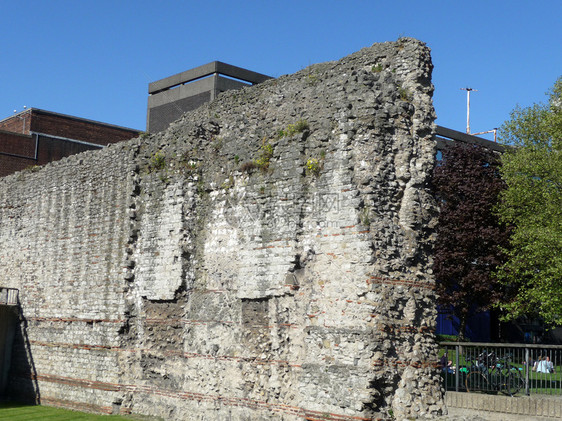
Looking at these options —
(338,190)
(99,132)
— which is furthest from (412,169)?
(99,132)

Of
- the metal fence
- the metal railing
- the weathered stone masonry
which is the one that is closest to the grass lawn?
the weathered stone masonry

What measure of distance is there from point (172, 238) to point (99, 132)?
59.9 feet

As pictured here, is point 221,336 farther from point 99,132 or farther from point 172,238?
point 99,132

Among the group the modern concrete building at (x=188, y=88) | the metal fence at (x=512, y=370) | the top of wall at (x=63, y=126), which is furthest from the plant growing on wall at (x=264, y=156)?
the top of wall at (x=63, y=126)

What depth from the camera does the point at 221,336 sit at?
12.3 m

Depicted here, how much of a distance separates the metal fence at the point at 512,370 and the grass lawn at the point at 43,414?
21.1 ft

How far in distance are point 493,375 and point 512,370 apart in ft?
1.11

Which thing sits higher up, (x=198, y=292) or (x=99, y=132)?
(x=99, y=132)

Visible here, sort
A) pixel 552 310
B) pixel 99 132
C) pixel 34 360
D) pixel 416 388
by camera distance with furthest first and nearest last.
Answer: pixel 99 132, pixel 552 310, pixel 34 360, pixel 416 388

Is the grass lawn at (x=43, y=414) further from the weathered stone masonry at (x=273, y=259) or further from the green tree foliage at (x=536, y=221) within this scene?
the green tree foliage at (x=536, y=221)

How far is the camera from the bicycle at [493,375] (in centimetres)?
1052

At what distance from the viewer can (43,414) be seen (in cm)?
1510

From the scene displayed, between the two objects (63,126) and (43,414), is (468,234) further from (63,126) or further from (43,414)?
(63,126)

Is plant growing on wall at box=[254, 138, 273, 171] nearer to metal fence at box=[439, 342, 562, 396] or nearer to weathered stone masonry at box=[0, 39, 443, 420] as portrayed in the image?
weathered stone masonry at box=[0, 39, 443, 420]
